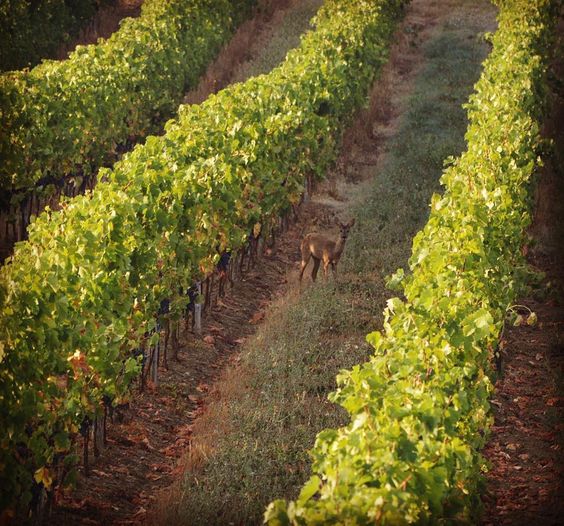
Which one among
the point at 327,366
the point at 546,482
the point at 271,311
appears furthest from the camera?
the point at 271,311

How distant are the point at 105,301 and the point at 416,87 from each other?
74.2 feet

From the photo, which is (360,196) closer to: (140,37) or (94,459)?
(140,37)

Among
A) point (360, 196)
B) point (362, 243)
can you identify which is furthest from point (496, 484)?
point (360, 196)

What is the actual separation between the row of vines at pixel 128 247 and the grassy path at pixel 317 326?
124 centimetres

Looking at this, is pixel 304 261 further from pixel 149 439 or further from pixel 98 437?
pixel 98 437

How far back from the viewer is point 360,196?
21453mm

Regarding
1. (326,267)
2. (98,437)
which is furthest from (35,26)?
(98,437)

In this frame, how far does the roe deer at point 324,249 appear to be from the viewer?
15.9 meters

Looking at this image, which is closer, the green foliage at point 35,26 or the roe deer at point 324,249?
the roe deer at point 324,249

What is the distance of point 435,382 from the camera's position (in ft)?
25.4

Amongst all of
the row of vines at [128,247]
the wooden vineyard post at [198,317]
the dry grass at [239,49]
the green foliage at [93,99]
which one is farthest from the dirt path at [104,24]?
the wooden vineyard post at [198,317]

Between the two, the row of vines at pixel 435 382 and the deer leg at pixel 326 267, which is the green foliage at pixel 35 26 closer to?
the deer leg at pixel 326 267

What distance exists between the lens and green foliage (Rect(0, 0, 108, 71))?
2870 centimetres

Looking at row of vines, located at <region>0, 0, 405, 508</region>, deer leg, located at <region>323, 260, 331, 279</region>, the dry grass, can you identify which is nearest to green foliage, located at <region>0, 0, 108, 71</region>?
the dry grass
